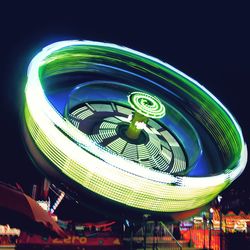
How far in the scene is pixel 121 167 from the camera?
541cm

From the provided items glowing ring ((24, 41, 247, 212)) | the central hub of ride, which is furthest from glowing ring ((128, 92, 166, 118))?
glowing ring ((24, 41, 247, 212))

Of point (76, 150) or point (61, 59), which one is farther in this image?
point (61, 59)

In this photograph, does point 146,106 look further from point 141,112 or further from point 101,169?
point 101,169

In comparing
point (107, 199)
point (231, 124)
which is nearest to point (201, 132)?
point (231, 124)

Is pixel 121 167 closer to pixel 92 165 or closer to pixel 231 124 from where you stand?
pixel 92 165

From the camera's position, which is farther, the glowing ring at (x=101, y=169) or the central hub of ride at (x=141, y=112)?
the central hub of ride at (x=141, y=112)

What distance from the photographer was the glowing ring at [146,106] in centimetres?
701

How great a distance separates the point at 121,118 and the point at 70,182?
2.85 meters

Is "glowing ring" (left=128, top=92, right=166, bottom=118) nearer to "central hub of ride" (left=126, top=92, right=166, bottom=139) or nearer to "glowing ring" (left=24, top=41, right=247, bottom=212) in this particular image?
"central hub of ride" (left=126, top=92, right=166, bottom=139)

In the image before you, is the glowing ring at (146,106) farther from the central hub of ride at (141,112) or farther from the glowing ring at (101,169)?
the glowing ring at (101,169)

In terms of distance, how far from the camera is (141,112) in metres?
6.98

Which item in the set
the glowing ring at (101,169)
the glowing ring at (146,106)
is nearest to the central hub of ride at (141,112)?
the glowing ring at (146,106)

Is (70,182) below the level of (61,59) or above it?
below

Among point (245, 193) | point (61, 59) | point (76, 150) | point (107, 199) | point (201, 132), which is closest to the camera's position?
point (76, 150)
